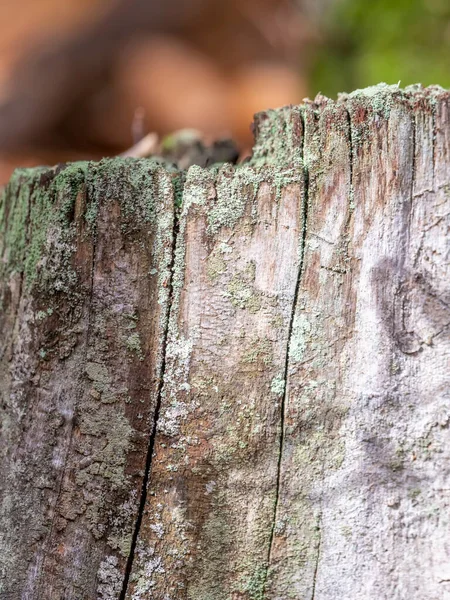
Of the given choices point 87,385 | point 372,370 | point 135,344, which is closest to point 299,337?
point 372,370

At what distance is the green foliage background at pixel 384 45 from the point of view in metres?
4.09

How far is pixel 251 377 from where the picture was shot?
1038mm

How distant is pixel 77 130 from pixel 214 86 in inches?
63.9

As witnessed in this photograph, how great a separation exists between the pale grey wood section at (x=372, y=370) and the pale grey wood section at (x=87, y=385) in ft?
0.88

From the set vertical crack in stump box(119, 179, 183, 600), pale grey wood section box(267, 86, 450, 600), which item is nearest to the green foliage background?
pale grey wood section box(267, 86, 450, 600)

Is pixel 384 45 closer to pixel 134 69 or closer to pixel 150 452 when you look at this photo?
pixel 134 69

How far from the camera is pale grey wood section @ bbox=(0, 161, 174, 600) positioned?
3.49 feet

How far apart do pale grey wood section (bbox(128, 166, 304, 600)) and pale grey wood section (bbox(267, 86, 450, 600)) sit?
1.4 inches

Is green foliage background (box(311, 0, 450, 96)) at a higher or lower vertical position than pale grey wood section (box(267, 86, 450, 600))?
higher

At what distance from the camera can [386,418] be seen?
98 centimetres

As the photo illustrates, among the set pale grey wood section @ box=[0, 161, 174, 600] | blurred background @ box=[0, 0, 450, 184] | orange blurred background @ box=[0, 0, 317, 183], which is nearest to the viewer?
pale grey wood section @ box=[0, 161, 174, 600]

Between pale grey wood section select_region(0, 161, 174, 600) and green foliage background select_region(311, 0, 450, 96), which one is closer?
pale grey wood section select_region(0, 161, 174, 600)

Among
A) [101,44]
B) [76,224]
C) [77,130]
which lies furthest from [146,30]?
[76,224]

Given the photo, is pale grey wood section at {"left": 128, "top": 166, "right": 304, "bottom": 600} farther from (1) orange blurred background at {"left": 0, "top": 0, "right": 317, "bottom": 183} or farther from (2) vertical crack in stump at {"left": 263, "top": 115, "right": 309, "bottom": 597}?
(1) orange blurred background at {"left": 0, "top": 0, "right": 317, "bottom": 183}
